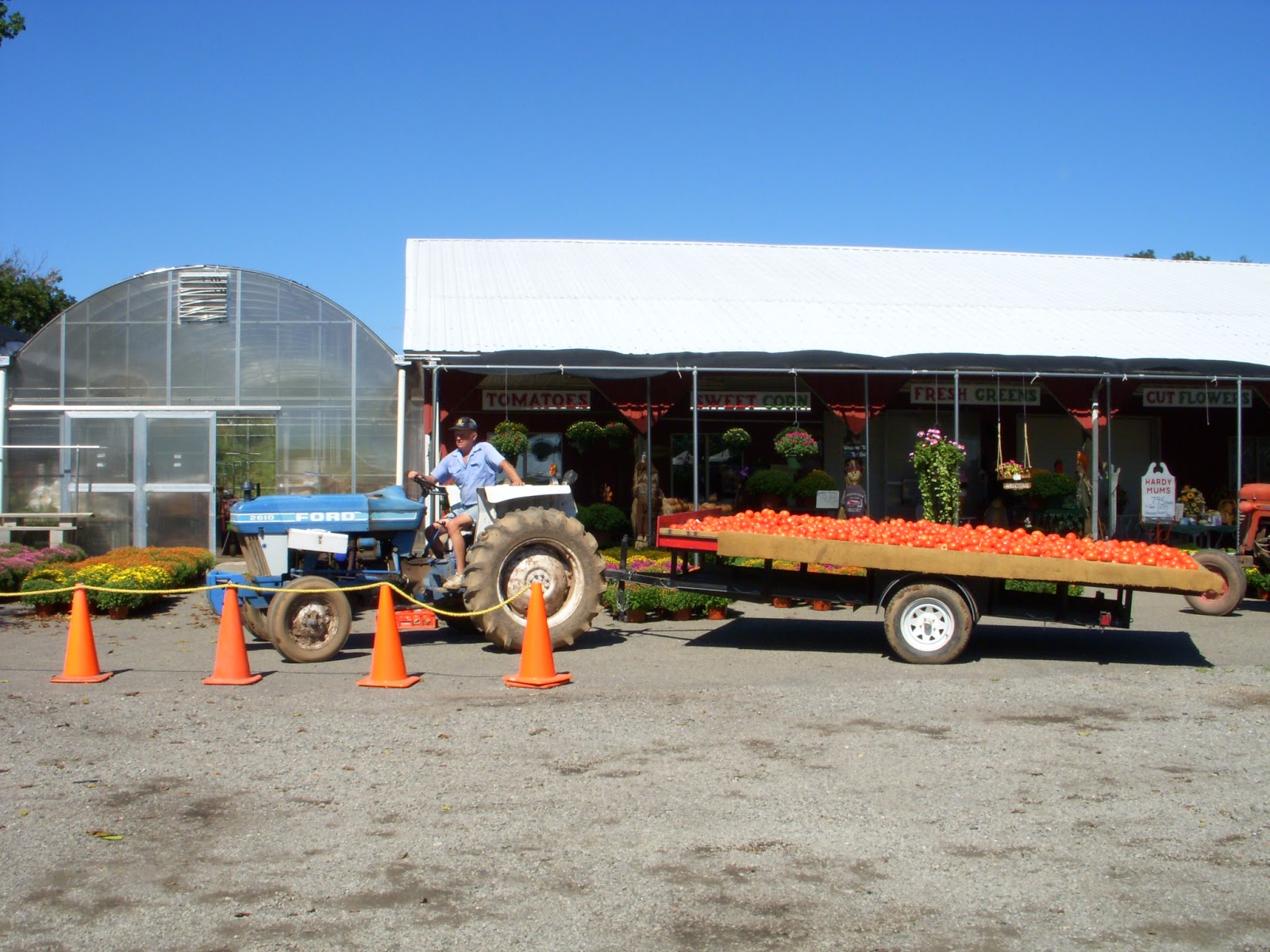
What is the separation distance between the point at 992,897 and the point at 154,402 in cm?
1680

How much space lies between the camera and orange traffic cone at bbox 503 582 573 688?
27.6 feet

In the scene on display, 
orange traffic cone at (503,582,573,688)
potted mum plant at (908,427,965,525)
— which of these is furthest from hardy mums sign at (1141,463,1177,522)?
orange traffic cone at (503,582,573,688)

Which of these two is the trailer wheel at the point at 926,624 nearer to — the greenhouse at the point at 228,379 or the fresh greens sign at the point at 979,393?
the fresh greens sign at the point at 979,393

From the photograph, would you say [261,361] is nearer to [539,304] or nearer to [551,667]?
[539,304]

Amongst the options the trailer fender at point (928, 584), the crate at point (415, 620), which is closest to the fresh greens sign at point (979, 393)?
the trailer fender at point (928, 584)

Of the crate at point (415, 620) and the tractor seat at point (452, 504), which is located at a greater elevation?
the tractor seat at point (452, 504)

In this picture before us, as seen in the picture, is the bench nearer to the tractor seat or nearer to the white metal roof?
the white metal roof

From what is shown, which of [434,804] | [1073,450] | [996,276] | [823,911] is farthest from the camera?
[996,276]

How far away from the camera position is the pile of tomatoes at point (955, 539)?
9.48 meters

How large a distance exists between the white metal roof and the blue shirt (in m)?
5.43

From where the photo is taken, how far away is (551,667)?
28.0 ft

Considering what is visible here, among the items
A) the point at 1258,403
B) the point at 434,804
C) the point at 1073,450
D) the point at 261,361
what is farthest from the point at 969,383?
the point at 434,804

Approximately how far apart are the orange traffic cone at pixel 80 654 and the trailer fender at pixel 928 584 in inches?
247

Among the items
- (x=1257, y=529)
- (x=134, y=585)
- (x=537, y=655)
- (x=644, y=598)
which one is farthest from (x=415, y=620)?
(x=1257, y=529)
